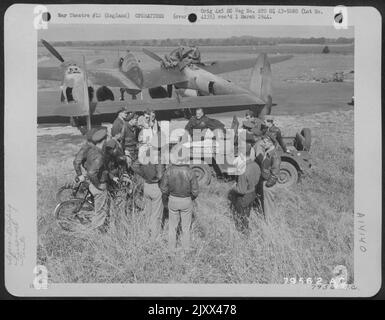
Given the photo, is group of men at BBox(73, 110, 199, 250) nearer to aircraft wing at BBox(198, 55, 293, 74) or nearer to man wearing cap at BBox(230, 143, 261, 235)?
man wearing cap at BBox(230, 143, 261, 235)

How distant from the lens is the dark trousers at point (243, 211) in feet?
8.19

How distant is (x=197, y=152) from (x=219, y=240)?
46 centimetres

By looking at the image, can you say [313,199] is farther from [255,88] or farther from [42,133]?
[42,133]

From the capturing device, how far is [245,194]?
2502 millimetres

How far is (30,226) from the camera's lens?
2506 mm

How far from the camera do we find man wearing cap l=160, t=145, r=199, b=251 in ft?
8.04

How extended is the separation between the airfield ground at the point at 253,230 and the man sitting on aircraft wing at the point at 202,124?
41mm

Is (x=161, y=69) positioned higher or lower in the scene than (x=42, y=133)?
higher

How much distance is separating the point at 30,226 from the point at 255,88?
135 cm

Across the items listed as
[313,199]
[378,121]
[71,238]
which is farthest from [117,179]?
[378,121]

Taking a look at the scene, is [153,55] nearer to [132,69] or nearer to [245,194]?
[132,69]

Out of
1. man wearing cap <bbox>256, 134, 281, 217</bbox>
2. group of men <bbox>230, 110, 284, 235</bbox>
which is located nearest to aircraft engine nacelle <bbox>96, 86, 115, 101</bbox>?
group of men <bbox>230, 110, 284, 235</bbox>

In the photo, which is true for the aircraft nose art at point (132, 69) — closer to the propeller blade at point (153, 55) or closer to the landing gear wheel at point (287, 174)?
the propeller blade at point (153, 55)
